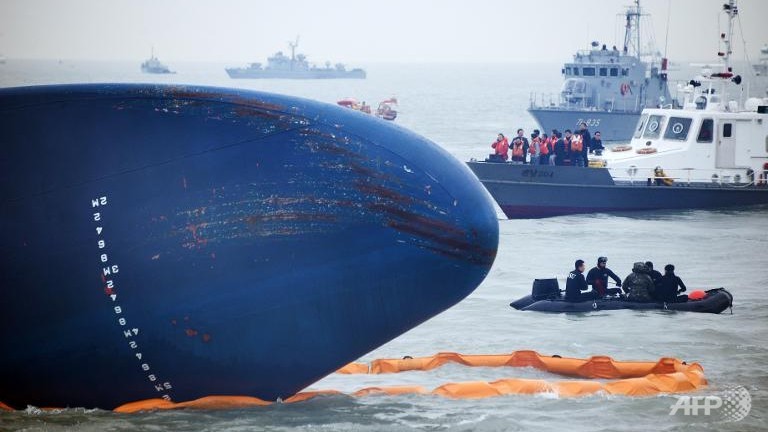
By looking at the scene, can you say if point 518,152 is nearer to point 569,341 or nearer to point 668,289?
point 668,289

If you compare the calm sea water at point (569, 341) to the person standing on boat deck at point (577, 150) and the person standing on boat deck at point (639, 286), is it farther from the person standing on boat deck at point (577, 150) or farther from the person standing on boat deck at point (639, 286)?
the person standing on boat deck at point (577, 150)

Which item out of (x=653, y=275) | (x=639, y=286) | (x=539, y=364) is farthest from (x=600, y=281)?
(x=539, y=364)

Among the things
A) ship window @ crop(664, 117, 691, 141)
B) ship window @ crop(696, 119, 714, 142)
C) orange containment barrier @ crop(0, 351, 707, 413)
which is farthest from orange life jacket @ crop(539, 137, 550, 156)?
orange containment barrier @ crop(0, 351, 707, 413)

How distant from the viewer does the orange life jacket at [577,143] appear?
3198cm

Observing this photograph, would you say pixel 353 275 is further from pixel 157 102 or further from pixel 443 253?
pixel 157 102

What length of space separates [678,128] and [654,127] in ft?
2.61

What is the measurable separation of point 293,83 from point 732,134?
525ft

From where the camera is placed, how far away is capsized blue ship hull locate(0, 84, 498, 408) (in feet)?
34.4

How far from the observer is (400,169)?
10.7 meters

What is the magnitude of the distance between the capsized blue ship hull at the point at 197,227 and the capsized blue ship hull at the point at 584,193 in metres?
21.0

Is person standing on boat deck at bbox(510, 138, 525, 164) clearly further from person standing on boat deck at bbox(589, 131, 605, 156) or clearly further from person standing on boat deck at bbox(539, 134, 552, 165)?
person standing on boat deck at bbox(589, 131, 605, 156)

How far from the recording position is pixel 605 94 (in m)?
60.9

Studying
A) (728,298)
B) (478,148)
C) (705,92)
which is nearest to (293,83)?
(478,148)

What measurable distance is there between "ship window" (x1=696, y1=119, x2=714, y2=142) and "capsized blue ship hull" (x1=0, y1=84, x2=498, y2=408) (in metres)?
22.4
